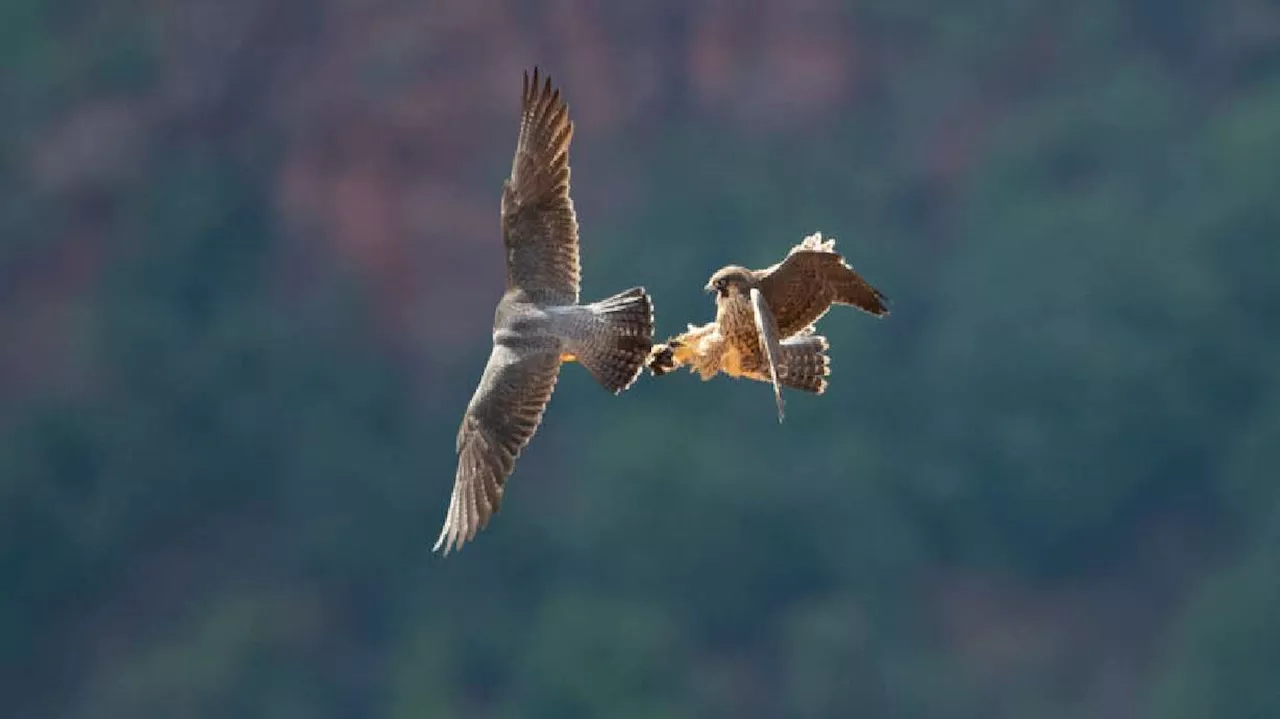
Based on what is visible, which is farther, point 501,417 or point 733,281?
point 501,417

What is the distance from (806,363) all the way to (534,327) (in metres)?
1.35

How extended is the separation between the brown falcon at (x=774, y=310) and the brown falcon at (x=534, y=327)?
403 millimetres

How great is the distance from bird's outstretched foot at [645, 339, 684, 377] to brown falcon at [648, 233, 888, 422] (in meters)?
0.04

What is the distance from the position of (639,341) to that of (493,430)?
32.7 inches

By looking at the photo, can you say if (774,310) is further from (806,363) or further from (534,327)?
(534,327)

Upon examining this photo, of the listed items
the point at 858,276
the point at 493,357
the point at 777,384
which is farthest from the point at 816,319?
the point at 493,357

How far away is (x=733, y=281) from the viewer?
697 cm

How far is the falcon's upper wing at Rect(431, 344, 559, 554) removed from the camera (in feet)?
25.8

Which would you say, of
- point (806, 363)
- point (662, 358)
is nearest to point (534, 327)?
Answer: point (662, 358)

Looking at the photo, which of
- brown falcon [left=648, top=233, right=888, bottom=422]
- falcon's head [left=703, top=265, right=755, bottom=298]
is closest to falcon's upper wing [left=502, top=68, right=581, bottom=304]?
brown falcon [left=648, top=233, right=888, bottom=422]

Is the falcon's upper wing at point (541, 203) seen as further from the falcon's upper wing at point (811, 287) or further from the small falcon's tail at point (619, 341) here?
the falcon's upper wing at point (811, 287)

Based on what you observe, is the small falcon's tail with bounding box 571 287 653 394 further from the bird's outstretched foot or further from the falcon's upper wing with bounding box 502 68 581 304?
the falcon's upper wing with bounding box 502 68 581 304

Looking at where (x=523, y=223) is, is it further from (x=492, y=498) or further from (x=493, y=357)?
(x=492, y=498)

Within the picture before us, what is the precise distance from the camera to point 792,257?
695 centimetres
